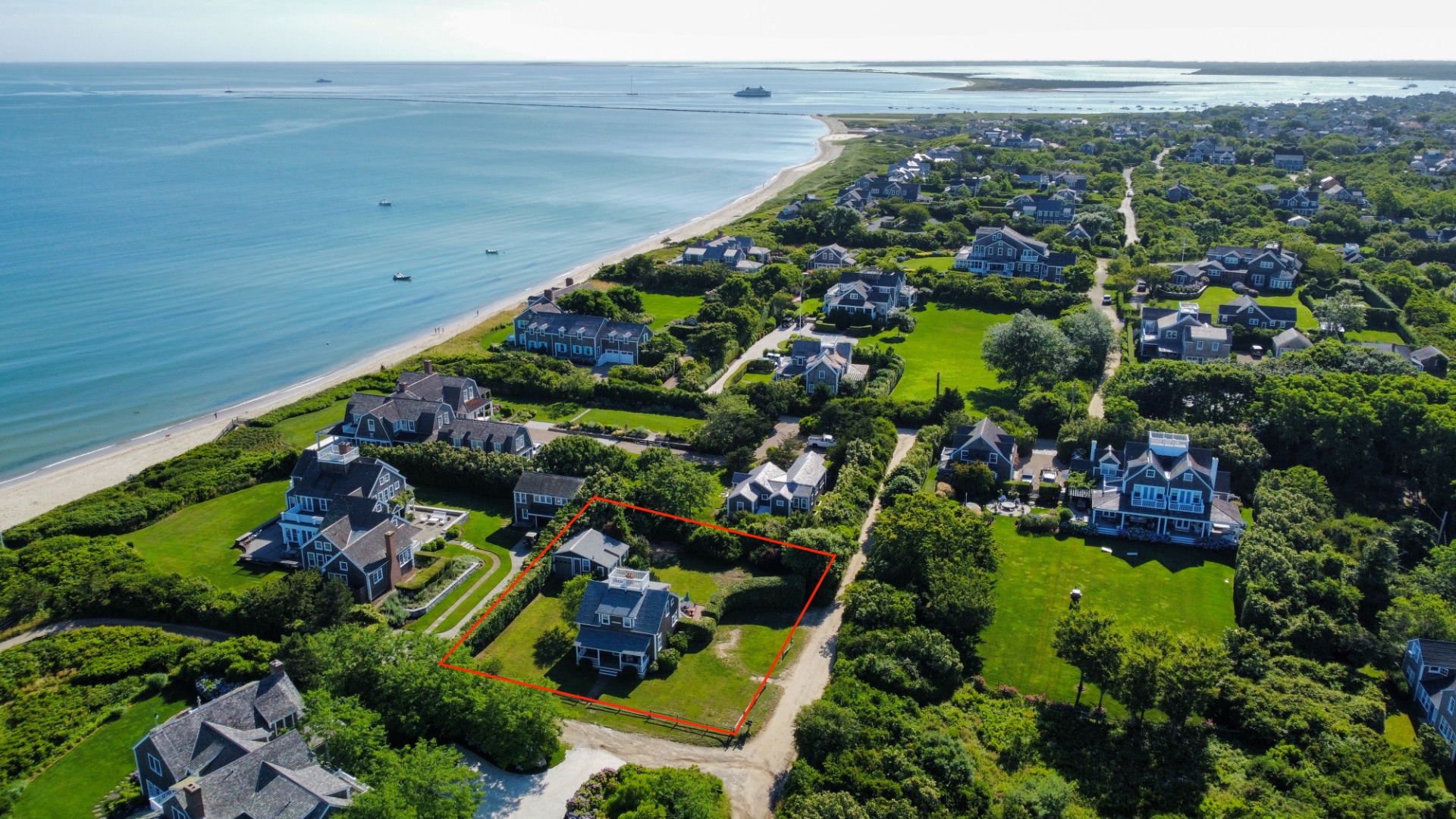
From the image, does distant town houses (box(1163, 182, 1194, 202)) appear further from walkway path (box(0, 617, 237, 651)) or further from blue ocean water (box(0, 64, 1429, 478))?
walkway path (box(0, 617, 237, 651))

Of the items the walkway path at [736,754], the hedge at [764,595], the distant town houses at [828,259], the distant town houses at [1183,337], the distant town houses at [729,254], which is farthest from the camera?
the distant town houses at [828,259]

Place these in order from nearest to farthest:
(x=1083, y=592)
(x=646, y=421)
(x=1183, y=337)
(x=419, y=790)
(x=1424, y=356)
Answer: (x=419, y=790) < (x=1083, y=592) < (x=646, y=421) < (x=1424, y=356) < (x=1183, y=337)

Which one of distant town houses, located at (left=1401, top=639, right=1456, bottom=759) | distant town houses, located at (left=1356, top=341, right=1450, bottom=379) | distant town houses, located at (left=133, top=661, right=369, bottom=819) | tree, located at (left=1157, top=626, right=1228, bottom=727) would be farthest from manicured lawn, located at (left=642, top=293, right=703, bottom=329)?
distant town houses, located at (left=1401, top=639, right=1456, bottom=759)

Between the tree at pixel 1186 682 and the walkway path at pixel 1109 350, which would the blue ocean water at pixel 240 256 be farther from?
the tree at pixel 1186 682

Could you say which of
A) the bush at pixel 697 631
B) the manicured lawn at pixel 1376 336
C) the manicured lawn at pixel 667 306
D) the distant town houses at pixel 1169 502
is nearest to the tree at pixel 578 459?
the bush at pixel 697 631

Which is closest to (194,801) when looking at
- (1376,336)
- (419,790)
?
(419,790)

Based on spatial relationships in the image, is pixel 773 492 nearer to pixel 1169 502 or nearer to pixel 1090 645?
pixel 1090 645

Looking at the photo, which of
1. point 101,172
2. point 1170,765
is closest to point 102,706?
point 1170,765

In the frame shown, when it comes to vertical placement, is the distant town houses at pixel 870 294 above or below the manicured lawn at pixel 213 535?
above
